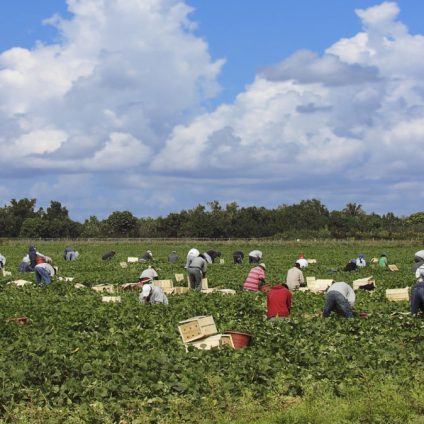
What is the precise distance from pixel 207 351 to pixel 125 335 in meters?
2.09

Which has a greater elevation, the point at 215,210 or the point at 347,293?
the point at 215,210

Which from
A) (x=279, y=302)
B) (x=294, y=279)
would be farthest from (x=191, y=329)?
(x=294, y=279)

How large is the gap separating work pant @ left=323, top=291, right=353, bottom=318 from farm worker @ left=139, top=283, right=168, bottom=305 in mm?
4228

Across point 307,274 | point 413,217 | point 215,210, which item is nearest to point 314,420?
point 307,274

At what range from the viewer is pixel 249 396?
33.4 ft

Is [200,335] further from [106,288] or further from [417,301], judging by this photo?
[106,288]

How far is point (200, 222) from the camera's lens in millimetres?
132875

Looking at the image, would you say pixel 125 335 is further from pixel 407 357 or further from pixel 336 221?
pixel 336 221

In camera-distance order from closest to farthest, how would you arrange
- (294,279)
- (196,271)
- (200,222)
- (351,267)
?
1. (294,279)
2. (196,271)
3. (351,267)
4. (200,222)

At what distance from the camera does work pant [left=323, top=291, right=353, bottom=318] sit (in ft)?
54.7

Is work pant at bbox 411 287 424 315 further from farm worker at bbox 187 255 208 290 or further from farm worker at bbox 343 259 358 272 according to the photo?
farm worker at bbox 343 259 358 272

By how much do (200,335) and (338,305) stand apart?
13.6 feet

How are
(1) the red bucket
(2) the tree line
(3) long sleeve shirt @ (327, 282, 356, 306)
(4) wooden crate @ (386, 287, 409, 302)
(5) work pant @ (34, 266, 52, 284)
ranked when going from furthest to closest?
1. (2) the tree line
2. (5) work pant @ (34, 266, 52, 284)
3. (4) wooden crate @ (386, 287, 409, 302)
4. (3) long sleeve shirt @ (327, 282, 356, 306)
5. (1) the red bucket

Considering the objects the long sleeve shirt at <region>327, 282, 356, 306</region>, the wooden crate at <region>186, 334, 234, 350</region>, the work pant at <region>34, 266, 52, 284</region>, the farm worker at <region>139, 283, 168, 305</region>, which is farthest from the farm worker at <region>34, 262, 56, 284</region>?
the wooden crate at <region>186, 334, 234, 350</region>
